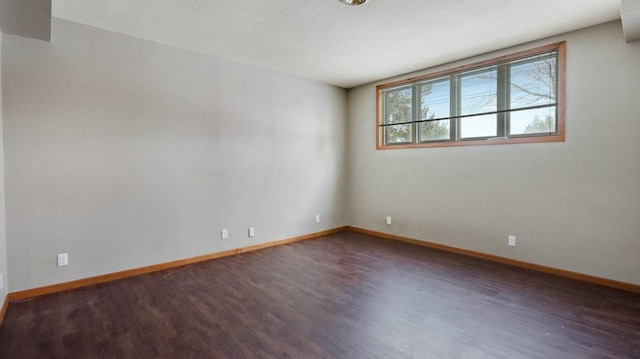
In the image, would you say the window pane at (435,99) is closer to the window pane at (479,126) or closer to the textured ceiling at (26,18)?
the window pane at (479,126)

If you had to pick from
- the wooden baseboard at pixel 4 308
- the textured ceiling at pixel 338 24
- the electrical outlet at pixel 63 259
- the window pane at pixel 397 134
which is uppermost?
the textured ceiling at pixel 338 24

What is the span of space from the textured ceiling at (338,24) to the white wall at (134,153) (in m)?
0.36

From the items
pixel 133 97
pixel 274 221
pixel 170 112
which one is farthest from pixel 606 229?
pixel 133 97

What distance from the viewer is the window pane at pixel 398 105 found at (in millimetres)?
4855

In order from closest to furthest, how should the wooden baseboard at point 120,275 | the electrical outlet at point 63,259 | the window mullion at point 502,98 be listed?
1. the wooden baseboard at point 120,275
2. the electrical outlet at point 63,259
3. the window mullion at point 502,98

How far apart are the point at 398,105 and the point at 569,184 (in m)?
2.53

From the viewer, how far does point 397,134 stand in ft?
16.4

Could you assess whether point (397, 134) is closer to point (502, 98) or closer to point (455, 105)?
point (455, 105)

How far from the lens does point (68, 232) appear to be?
2986 millimetres

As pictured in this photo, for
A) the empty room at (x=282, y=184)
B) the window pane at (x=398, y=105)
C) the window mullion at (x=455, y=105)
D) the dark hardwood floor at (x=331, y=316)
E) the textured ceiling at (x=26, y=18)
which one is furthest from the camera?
the window pane at (x=398, y=105)

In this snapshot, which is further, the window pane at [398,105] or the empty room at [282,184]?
the window pane at [398,105]

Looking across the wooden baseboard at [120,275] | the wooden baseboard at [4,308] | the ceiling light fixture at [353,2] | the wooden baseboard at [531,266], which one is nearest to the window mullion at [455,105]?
the wooden baseboard at [531,266]

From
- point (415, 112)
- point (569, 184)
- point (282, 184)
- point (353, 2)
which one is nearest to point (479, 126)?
A: point (415, 112)

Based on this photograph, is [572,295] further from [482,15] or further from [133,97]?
[133,97]
